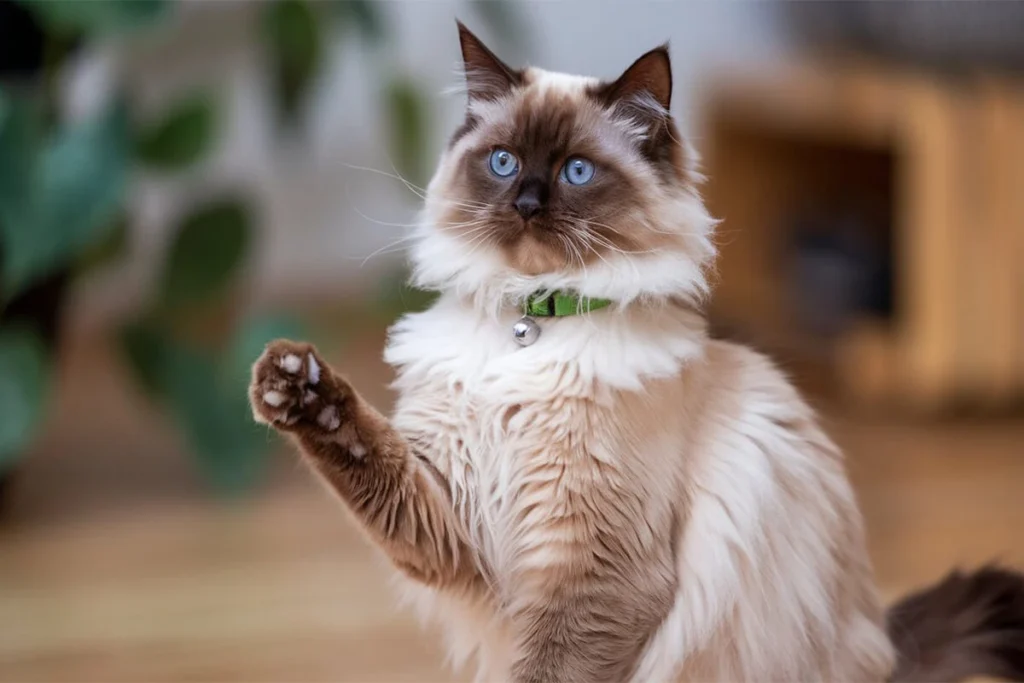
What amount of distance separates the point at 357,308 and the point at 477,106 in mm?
2268

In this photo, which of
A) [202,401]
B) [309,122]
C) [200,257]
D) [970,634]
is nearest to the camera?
[970,634]

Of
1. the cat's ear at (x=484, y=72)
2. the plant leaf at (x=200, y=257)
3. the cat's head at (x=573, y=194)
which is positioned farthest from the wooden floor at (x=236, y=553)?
the cat's ear at (x=484, y=72)

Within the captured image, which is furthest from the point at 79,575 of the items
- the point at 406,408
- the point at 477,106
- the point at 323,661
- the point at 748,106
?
the point at 748,106

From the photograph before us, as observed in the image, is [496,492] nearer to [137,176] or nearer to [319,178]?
[137,176]

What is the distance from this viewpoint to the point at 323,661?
5.56 ft

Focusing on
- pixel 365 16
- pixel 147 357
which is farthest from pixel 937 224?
pixel 147 357

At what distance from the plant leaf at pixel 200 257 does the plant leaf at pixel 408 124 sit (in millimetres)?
425

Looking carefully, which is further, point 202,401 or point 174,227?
point 174,227

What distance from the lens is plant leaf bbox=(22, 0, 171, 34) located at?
77.9 inches

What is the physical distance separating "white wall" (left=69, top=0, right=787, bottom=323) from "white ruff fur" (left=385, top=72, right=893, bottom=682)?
6.45 ft

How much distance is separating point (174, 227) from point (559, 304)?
5.68 feet

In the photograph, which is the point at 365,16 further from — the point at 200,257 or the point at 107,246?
the point at 107,246

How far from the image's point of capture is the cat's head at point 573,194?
1.03 m

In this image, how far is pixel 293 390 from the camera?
0.98 meters
